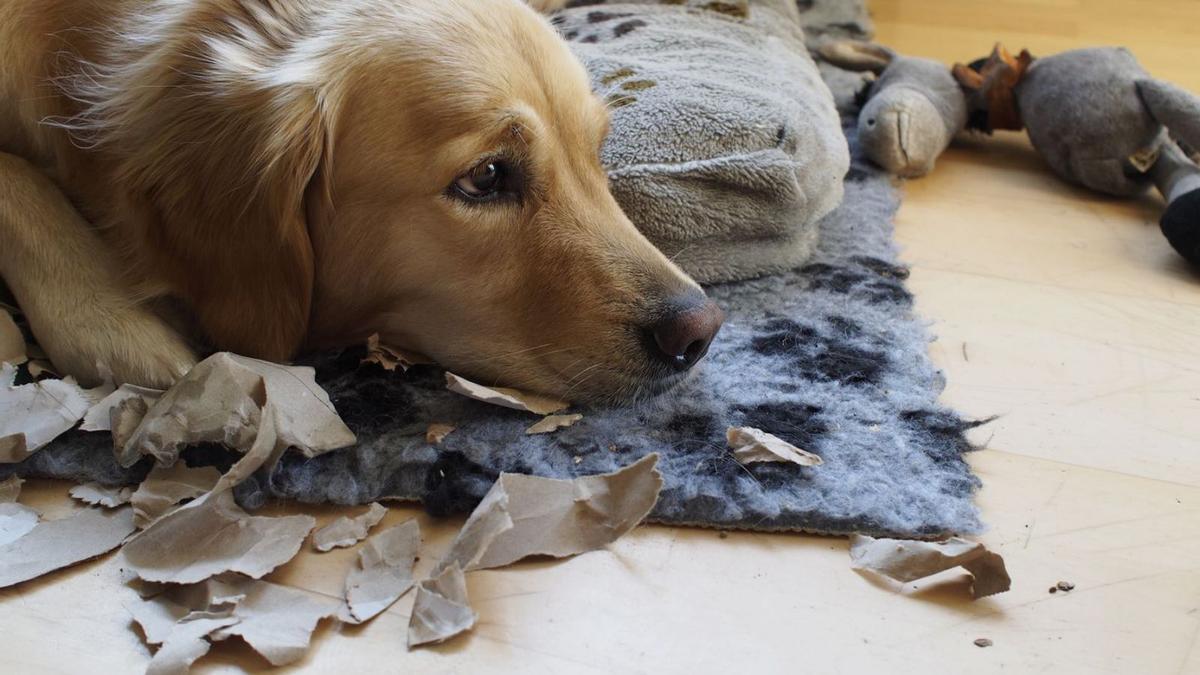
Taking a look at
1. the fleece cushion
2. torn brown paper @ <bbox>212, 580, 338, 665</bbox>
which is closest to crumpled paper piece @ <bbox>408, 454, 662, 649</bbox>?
torn brown paper @ <bbox>212, 580, 338, 665</bbox>

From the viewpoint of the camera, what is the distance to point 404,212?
5.28 feet

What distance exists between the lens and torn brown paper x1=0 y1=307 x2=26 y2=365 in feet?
5.65

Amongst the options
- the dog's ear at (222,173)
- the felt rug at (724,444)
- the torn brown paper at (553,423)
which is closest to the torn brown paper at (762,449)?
the felt rug at (724,444)

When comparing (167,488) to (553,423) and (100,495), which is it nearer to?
(100,495)

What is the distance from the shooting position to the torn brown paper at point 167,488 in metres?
1.46

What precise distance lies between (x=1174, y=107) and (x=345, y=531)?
2.18 m

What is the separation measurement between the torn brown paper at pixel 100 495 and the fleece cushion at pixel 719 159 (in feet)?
3.36

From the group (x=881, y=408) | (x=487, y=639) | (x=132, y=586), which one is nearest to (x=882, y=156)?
(x=881, y=408)

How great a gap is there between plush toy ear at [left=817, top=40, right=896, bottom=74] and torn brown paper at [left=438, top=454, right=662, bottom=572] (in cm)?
221

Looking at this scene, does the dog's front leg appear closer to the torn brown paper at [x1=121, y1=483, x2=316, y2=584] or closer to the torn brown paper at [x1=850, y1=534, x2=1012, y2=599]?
the torn brown paper at [x1=121, y1=483, x2=316, y2=584]

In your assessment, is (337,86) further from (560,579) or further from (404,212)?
(560,579)

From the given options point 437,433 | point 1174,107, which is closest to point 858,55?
point 1174,107

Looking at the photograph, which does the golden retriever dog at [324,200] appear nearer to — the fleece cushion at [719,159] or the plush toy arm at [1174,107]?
the fleece cushion at [719,159]

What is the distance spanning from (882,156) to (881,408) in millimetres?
1279
